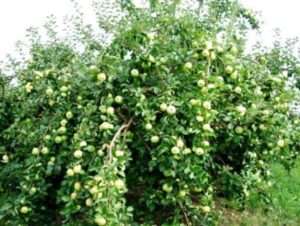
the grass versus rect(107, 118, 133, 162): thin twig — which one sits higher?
Result: rect(107, 118, 133, 162): thin twig

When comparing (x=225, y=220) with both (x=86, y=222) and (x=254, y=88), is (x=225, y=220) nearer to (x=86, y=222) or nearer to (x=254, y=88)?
(x=254, y=88)

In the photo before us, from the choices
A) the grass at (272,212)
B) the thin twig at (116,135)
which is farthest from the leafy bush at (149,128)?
the grass at (272,212)

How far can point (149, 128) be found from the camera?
139 inches

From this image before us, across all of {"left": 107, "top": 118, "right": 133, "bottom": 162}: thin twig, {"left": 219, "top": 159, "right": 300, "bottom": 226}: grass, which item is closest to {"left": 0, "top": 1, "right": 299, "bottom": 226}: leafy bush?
{"left": 107, "top": 118, "right": 133, "bottom": 162}: thin twig

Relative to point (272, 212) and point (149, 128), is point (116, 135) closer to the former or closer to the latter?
point (149, 128)

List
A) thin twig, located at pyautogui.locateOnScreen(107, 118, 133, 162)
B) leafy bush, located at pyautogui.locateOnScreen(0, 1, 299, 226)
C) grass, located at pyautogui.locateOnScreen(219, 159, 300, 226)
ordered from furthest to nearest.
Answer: grass, located at pyautogui.locateOnScreen(219, 159, 300, 226)
leafy bush, located at pyautogui.locateOnScreen(0, 1, 299, 226)
thin twig, located at pyautogui.locateOnScreen(107, 118, 133, 162)

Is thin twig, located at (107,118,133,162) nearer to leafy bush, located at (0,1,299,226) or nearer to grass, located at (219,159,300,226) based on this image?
leafy bush, located at (0,1,299,226)

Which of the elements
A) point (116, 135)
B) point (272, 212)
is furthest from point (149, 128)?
point (272, 212)

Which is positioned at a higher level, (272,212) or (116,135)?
(116,135)

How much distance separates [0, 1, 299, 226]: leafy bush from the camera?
354cm

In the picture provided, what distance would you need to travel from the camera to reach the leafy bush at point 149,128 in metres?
3.54

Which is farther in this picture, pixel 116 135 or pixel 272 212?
pixel 272 212

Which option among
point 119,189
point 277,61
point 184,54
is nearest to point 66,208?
point 119,189

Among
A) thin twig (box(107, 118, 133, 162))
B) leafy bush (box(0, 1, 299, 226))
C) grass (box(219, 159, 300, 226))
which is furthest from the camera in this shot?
grass (box(219, 159, 300, 226))
